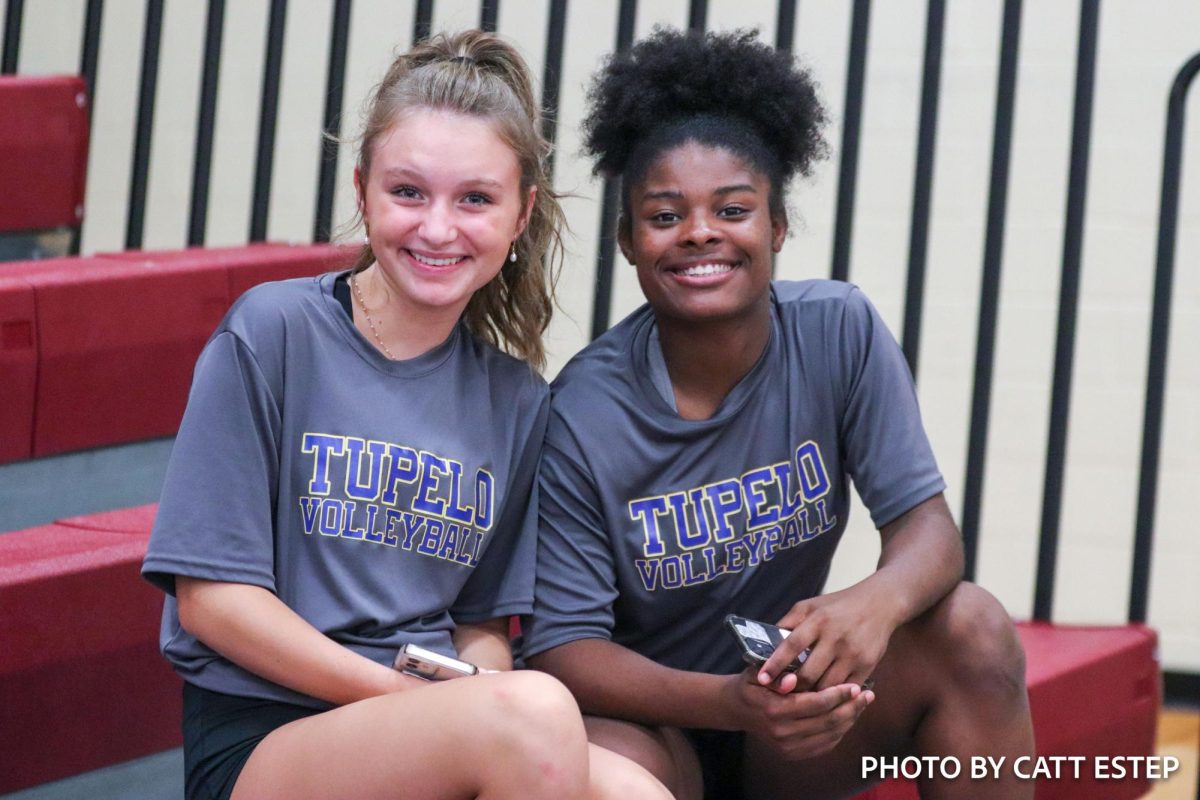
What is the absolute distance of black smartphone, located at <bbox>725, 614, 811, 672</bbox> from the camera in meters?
1.43

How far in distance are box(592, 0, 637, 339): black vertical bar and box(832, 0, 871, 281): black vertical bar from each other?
12.7 inches

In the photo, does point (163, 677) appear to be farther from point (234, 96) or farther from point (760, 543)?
point (234, 96)

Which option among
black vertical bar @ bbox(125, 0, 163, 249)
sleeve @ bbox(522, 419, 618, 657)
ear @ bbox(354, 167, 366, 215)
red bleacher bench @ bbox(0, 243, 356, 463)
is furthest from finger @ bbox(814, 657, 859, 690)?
black vertical bar @ bbox(125, 0, 163, 249)

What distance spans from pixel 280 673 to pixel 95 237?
82.1 inches

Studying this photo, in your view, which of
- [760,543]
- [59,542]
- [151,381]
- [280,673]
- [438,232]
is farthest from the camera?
[151,381]

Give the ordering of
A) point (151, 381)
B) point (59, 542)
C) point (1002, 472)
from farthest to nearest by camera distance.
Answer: point (1002, 472)
point (151, 381)
point (59, 542)

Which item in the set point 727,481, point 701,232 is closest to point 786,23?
point 701,232

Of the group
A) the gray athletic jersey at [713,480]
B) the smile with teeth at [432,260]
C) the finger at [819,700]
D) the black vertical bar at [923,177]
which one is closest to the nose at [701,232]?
the gray athletic jersey at [713,480]

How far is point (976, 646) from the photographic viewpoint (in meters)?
1.55

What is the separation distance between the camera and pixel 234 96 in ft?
10.8

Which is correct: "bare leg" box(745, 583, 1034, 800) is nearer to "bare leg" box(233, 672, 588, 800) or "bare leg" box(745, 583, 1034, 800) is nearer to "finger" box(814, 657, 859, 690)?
"finger" box(814, 657, 859, 690)

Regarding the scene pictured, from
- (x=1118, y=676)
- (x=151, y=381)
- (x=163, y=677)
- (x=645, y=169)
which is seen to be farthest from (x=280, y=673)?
(x=1118, y=676)

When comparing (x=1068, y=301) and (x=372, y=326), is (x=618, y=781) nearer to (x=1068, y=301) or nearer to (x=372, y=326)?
(x=372, y=326)

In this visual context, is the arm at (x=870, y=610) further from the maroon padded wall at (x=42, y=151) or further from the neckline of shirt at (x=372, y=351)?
the maroon padded wall at (x=42, y=151)
